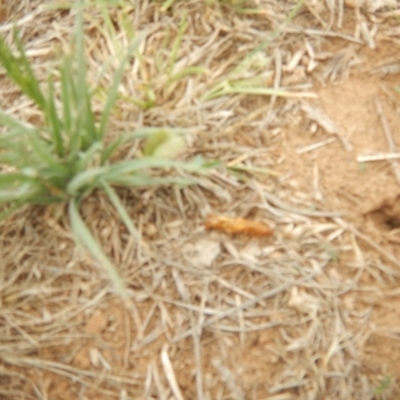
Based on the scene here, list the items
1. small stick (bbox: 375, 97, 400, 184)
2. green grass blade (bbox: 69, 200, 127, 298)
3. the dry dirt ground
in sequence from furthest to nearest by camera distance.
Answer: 1. small stick (bbox: 375, 97, 400, 184)
2. the dry dirt ground
3. green grass blade (bbox: 69, 200, 127, 298)

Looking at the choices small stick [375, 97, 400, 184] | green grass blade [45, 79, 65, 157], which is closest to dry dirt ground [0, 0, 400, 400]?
small stick [375, 97, 400, 184]

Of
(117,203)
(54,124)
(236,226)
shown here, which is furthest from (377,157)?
(54,124)

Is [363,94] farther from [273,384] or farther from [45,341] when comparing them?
[45,341]

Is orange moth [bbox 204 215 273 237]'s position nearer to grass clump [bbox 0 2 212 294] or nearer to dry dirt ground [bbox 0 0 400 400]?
dry dirt ground [bbox 0 0 400 400]

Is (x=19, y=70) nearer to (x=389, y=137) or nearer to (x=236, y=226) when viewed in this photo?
(x=236, y=226)

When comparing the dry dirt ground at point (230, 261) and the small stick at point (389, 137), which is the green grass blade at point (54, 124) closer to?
the dry dirt ground at point (230, 261)

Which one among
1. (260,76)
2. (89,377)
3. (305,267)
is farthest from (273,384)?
(260,76)

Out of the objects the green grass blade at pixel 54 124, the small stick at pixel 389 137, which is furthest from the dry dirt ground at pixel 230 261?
the green grass blade at pixel 54 124
